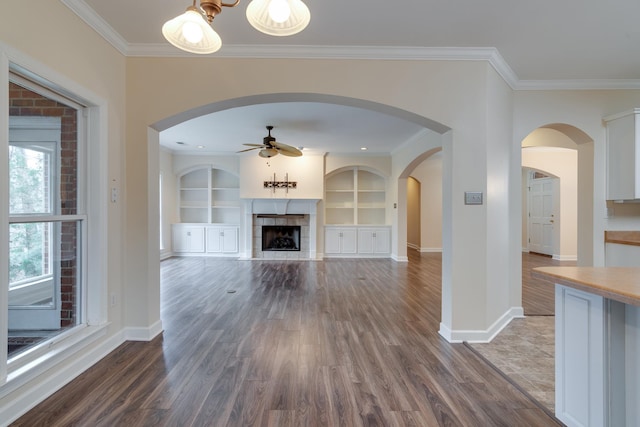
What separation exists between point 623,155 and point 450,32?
2.56 meters

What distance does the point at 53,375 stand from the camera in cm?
196

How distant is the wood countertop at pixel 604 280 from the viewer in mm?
1154

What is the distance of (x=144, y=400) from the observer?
6.15 ft

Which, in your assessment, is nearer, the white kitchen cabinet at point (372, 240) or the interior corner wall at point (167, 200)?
the interior corner wall at point (167, 200)

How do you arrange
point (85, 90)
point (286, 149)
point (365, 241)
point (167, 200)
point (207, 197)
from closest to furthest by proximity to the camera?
1. point (85, 90)
2. point (286, 149)
3. point (167, 200)
4. point (365, 241)
5. point (207, 197)

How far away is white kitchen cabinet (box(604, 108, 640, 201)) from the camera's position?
10.3 ft

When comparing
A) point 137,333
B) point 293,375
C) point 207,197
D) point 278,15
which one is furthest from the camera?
point 207,197

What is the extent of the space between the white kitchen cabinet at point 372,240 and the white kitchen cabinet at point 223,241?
11.0 ft

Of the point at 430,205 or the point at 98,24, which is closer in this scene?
the point at 98,24

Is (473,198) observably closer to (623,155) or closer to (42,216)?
(623,155)

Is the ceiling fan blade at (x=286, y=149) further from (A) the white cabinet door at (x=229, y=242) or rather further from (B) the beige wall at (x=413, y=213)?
(B) the beige wall at (x=413, y=213)

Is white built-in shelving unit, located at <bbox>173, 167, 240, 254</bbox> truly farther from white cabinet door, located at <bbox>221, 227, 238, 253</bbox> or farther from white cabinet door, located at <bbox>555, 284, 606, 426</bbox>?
white cabinet door, located at <bbox>555, 284, 606, 426</bbox>

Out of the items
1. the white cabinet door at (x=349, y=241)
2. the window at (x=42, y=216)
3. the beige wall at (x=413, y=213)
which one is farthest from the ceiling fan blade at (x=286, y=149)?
the beige wall at (x=413, y=213)

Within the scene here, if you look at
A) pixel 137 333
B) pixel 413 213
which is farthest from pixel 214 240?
pixel 413 213
